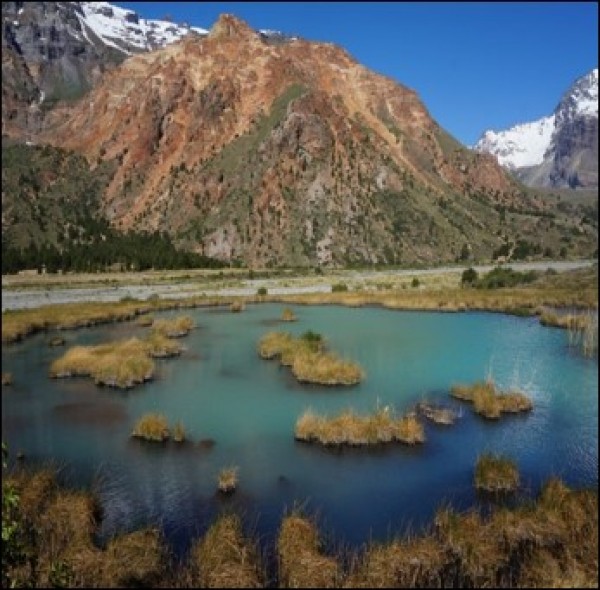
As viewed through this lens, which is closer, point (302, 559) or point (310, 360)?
point (302, 559)

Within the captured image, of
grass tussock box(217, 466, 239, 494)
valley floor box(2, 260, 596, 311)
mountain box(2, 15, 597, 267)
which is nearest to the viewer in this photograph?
grass tussock box(217, 466, 239, 494)

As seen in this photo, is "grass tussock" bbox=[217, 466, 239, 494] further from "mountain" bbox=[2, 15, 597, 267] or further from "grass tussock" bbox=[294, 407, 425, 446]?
"mountain" bbox=[2, 15, 597, 267]

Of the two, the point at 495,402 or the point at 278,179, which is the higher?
the point at 278,179

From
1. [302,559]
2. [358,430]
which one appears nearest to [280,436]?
[358,430]

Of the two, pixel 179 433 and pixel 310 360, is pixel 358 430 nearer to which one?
pixel 179 433

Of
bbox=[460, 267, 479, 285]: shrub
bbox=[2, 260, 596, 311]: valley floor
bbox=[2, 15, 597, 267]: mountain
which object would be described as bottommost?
bbox=[2, 260, 596, 311]: valley floor

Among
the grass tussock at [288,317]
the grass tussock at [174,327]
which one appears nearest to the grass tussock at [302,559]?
the grass tussock at [174,327]

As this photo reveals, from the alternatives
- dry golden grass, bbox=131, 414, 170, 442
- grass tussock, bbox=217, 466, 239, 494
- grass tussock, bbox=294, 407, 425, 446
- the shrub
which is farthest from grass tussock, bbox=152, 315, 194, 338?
the shrub

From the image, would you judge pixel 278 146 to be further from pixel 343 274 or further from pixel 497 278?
pixel 497 278
